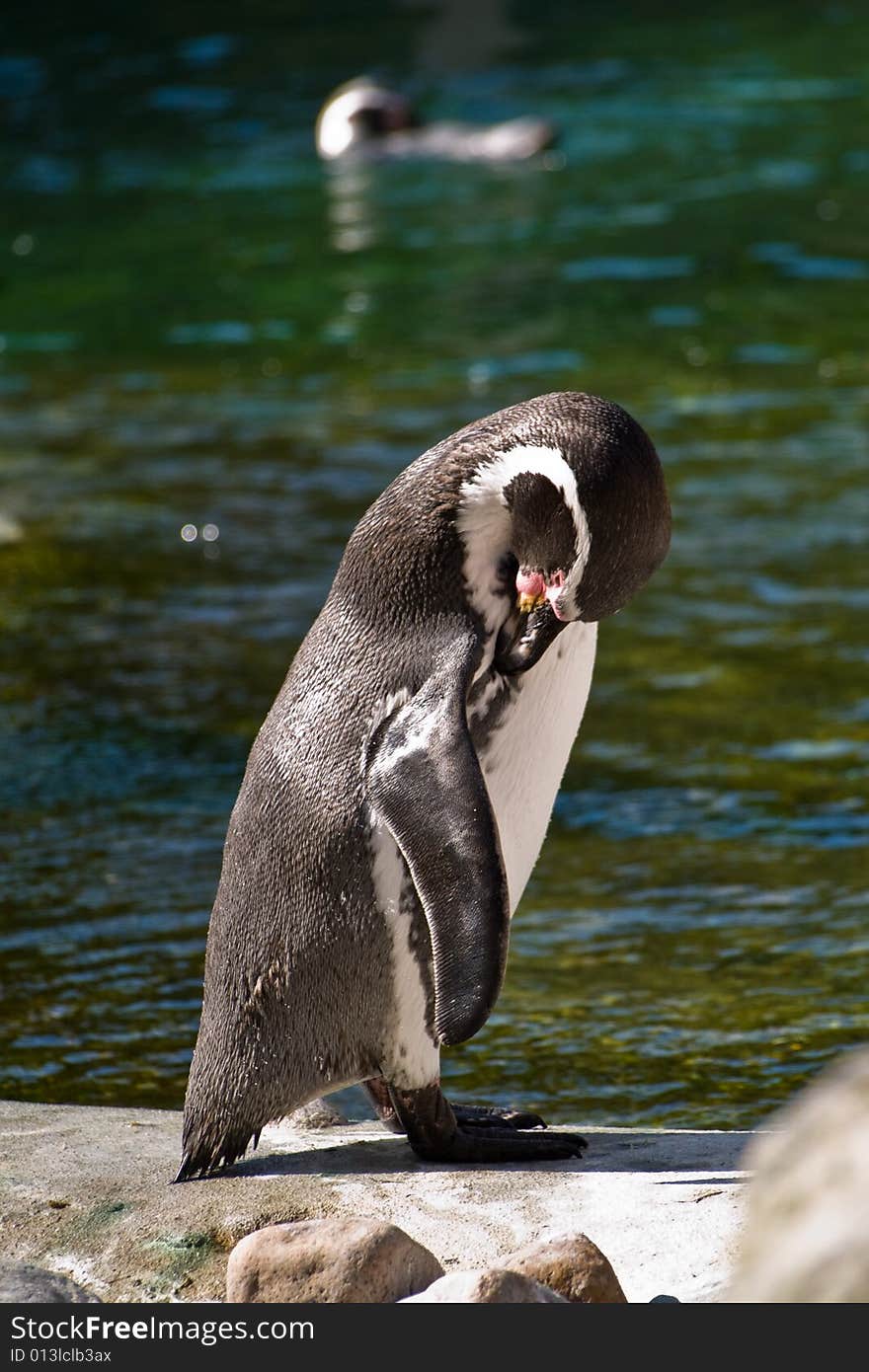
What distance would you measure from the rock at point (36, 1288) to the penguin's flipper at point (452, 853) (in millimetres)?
667

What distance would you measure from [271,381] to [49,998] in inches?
278

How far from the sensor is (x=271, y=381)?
11.7 metres

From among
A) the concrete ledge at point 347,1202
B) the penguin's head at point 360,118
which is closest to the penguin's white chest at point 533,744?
the concrete ledge at point 347,1202

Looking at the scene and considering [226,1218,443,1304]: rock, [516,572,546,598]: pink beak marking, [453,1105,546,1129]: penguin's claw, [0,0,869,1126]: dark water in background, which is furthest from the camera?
[0,0,869,1126]: dark water in background

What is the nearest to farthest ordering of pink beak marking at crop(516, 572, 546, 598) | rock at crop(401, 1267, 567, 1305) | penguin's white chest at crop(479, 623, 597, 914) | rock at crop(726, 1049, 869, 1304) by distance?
rock at crop(726, 1049, 869, 1304), rock at crop(401, 1267, 567, 1305), pink beak marking at crop(516, 572, 546, 598), penguin's white chest at crop(479, 623, 597, 914)

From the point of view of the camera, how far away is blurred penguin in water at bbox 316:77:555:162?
1772 cm

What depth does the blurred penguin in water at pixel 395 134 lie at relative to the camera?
17.7m

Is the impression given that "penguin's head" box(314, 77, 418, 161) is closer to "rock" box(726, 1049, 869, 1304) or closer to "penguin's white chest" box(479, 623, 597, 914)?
"penguin's white chest" box(479, 623, 597, 914)

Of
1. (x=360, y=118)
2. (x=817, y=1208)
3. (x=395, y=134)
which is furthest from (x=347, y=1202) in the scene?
(x=395, y=134)

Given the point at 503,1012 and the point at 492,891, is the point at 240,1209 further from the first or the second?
the point at 503,1012

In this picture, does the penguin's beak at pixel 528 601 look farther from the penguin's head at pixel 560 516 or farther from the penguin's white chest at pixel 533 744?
the penguin's white chest at pixel 533 744

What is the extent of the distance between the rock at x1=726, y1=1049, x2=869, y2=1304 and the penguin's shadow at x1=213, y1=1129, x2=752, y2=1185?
6.17 ft

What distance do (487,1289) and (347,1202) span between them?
829 millimetres

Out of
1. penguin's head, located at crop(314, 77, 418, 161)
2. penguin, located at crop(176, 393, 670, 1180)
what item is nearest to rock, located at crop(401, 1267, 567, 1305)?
penguin, located at crop(176, 393, 670, 1180)
